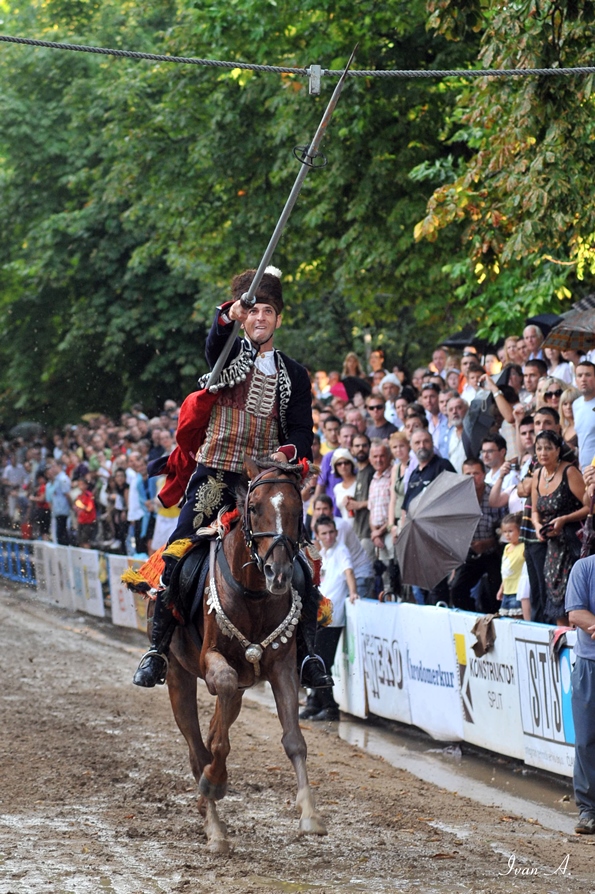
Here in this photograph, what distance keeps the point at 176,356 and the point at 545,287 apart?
1748 centimetres

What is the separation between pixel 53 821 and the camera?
8.09 m

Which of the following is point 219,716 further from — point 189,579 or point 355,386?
point 355,386

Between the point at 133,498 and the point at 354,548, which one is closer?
the point at 354,548

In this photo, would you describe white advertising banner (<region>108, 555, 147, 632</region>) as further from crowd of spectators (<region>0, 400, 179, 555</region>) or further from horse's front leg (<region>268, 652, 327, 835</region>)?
horse's front leg (<region>268, 652, 327, 835</region>)

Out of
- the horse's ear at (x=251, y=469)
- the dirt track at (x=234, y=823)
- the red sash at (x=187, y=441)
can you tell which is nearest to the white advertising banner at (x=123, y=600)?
the dirt track at (x=234, y=823)

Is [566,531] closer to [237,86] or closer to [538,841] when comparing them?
[538,841]

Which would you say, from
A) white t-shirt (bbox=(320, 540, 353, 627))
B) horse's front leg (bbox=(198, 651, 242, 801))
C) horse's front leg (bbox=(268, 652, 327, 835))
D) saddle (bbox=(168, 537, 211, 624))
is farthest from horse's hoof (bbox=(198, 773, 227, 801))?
white t-shirt (bbox=(320, 540, 353, 627))

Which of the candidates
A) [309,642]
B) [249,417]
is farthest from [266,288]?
[309,642]

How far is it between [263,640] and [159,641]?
1.08 m

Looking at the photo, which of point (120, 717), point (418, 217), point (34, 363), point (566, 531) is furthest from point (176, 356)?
point (566, 531)

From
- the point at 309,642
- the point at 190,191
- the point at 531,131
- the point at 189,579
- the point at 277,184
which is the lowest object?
the point at 309,642

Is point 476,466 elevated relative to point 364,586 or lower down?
elevated

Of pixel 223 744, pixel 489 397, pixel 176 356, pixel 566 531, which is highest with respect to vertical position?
pixel 176 356

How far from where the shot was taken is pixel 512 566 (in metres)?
11.7
